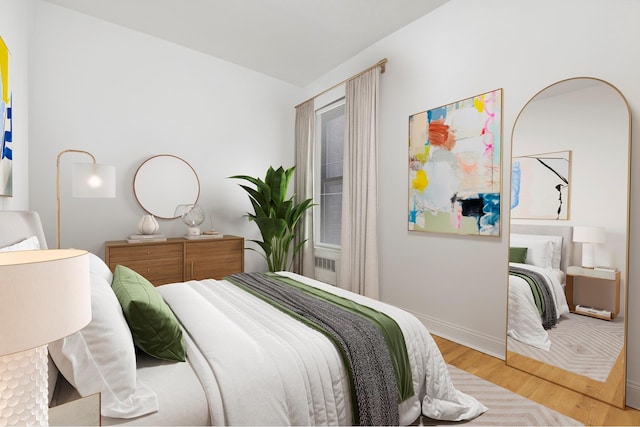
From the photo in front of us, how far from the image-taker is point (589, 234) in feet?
6.19

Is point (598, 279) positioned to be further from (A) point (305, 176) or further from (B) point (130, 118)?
(B) point (130, 118)

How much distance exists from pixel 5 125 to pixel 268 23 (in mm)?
2183

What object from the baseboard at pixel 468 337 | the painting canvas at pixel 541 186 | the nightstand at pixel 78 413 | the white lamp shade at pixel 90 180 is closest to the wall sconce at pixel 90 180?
the white lamp shade at pixel 90 180

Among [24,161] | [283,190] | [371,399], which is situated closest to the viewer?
[371,399]

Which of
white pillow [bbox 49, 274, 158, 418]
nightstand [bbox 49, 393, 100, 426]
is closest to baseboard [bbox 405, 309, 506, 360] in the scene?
white pillow [bbox 49, 274, 158, 418]

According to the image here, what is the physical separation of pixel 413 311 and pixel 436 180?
1.22 metres

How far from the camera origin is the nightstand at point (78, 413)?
782mm

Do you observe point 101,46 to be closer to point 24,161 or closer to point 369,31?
point 24,161

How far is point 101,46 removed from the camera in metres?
3.04

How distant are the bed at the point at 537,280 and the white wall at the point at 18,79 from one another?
3.21 m

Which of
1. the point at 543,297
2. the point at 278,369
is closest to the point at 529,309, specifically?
the point at 543,297

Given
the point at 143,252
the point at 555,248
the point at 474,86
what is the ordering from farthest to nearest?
1. the point at 143,252
2. the point at 474,86
3. the point at 555,248

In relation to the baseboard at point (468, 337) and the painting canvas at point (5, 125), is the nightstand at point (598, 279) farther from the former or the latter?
the painting canvas at point (5, 125)

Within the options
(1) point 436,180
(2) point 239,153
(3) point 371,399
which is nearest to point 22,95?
(2) point 239,153
